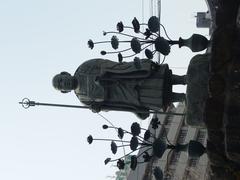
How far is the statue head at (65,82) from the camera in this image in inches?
436

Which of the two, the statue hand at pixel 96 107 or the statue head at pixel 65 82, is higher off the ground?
the statue head at pixel 65 82

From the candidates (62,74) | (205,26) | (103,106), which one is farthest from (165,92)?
(205,26)

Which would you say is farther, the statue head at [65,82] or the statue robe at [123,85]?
the statue head at [65,82]

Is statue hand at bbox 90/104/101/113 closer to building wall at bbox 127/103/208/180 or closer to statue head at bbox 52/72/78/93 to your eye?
statue head at bbox 52/72/78/93

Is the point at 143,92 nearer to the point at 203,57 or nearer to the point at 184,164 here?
the point at 203,57

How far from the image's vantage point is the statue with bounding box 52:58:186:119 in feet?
32.6

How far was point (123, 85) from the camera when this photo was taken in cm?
1027

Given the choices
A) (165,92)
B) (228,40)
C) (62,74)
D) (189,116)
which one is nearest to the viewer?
(228,40)

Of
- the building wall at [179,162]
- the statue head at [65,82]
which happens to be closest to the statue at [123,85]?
the statue head at [65,82]

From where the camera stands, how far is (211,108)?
23.0 ft

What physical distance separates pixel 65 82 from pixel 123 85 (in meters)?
1.53

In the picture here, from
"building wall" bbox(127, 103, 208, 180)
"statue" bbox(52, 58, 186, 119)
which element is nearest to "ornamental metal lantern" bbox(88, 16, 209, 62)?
"statue" bbox(52, 58, 186, 119)

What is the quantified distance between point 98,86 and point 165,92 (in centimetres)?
152

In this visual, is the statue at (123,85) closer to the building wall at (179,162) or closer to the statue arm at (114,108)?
the statue arm at (114,108)
